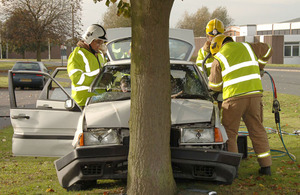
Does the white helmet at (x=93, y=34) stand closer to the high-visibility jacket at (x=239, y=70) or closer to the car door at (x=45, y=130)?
the car door at (x=45, y=130)

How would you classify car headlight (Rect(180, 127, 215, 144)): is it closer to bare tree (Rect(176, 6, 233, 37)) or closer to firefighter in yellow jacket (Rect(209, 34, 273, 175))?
firefighter in yellow jacket (Rect(209, 34, 273, 175))

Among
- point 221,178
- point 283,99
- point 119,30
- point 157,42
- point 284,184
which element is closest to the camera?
point 157,42

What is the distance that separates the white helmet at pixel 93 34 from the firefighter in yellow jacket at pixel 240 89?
1.86 metres

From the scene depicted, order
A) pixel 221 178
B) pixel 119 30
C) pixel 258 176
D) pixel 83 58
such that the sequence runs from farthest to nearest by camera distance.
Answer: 1. pixel 119 30
2. pixel 83 58
3. pixel 258 176
4. pixel 221 178

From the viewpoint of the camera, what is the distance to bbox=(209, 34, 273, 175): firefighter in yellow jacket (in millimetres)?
6055

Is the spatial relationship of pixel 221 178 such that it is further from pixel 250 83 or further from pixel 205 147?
pixel 250 83

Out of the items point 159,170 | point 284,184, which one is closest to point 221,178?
point 159,170

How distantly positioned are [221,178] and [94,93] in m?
2.32

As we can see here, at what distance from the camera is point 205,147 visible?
5.24 m

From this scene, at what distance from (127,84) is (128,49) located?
3.39 ft

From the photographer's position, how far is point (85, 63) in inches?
266

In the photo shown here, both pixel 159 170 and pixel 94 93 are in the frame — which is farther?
pixel 94 93

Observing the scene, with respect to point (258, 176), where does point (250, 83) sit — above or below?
above

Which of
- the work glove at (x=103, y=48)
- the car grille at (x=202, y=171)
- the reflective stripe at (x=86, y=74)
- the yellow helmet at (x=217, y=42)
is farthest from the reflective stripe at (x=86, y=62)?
the car grille at (x=202, y=171)
